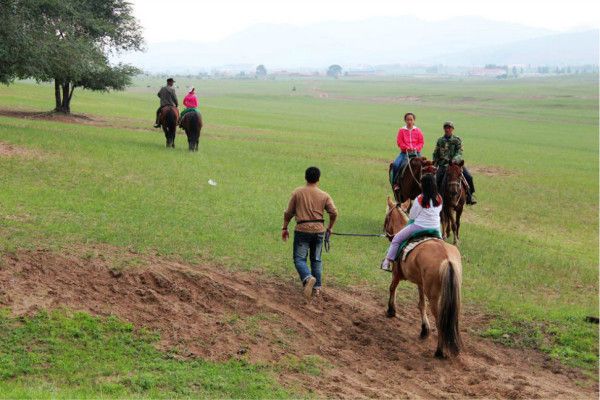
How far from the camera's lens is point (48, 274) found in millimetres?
10281

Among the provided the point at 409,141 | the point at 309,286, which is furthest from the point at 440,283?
the point at 409,141

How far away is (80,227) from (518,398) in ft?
28.5

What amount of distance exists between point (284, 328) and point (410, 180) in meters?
7.77

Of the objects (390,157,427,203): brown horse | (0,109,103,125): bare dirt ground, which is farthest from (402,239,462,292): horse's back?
(0,109,103,125): bare dirt ground

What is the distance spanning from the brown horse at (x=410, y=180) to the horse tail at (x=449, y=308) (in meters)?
7.30

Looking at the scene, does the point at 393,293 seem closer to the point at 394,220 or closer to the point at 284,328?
the point at 394,220

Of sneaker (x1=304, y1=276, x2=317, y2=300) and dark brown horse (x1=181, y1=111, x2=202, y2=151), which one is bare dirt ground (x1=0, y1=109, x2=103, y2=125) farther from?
sneaker (x1=304, y1=276, x2=317, y2=300)

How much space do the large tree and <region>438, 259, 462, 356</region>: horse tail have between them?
760 inches

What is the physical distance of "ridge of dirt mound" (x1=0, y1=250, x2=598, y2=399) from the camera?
876 cm

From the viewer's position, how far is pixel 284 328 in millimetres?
9930

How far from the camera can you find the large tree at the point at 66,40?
80.1 feet

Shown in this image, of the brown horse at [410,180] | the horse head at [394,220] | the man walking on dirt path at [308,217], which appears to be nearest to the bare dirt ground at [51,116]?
the brown horse at [410,180]

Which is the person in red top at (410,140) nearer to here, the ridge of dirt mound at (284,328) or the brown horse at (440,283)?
the ridge of dirt mound at (284,328)

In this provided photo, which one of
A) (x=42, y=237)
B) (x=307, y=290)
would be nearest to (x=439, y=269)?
(x=307, y=290)
